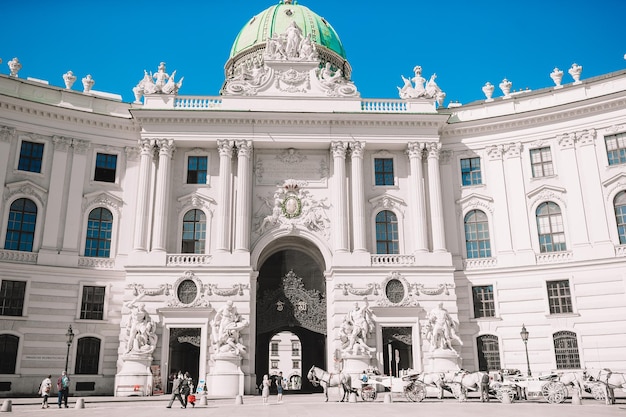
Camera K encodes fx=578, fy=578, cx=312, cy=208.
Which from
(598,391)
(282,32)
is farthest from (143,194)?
(598,391)

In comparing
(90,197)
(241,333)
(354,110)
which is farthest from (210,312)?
(354,110)

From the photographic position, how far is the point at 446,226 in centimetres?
4088

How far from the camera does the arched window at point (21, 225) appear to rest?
122ft

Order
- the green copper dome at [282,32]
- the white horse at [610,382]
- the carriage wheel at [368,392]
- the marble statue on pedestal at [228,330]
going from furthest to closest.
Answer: the green copper dome at [282,32] → the marble statue on pedestal at [228,330] → the carriage wheel at [368,392] → the white horse at [610,382]

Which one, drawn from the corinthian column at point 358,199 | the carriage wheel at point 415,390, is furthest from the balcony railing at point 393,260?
the carriage wheel at point 415,390

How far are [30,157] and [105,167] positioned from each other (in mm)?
4802

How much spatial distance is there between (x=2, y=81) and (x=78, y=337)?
1787 cm

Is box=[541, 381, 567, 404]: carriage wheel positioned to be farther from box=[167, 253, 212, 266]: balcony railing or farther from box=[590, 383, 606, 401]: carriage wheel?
box=[167, 253, 212, 266]: balcony railing

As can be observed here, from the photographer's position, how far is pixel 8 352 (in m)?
35.2

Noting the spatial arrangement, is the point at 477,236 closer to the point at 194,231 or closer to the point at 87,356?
the point at 194,231

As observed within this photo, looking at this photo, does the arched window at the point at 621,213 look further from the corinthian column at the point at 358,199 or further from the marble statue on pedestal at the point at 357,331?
the marble statue on pedestal at the point at 357,331

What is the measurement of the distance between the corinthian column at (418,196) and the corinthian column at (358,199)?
3520 millimetres

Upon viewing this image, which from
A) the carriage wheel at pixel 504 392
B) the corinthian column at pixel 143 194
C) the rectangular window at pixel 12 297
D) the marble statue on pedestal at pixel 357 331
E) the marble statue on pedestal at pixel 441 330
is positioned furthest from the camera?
the corinthian column at pixel 143 194

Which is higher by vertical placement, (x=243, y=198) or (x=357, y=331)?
(x=243, y=198)
